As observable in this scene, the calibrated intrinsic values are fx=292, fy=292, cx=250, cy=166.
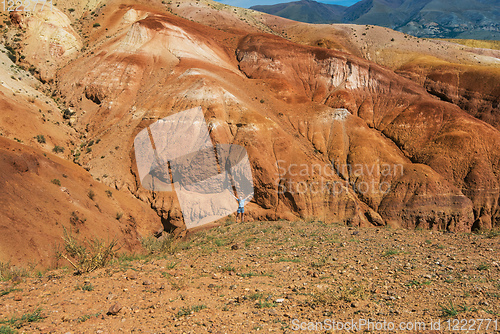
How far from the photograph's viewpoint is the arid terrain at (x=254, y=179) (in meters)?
5.96

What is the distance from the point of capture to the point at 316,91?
34.8m

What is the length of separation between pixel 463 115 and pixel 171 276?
3401 centimetres

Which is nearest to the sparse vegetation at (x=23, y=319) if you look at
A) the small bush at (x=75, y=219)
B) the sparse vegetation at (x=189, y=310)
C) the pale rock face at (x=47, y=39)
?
the sparse vegetation at (x=189, y=310)

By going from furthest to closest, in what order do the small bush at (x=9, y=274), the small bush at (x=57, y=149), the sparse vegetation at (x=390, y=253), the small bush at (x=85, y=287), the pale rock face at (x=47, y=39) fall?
the pale rock face at (x=47, y=39)
the small bush at (x=57, y=149)
the sparse vegetation at (x=390, y=253)
the small bush at (x=9, y=274)
the small bush at (x=85, y=287)

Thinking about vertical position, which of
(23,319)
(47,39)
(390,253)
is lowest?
(390,253)

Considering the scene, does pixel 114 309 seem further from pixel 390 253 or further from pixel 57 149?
pixel 57 149

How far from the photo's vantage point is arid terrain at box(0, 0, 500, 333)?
19.6 feet

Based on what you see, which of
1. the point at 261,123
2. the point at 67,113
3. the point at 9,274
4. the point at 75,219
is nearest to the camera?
the point at 9,274

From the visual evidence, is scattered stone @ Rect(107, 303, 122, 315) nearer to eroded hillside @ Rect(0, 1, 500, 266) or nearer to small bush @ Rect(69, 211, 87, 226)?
eroded hillside @ Rect(0, 1, 500, 266)

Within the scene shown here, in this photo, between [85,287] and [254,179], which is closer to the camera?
[85,287]

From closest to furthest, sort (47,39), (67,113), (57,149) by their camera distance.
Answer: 1. (57,149)
2. (67,113)
3. (47,39)

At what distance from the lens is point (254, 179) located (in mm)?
24188

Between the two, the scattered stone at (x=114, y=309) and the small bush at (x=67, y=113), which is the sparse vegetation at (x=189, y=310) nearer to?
the scattered stone at (x=114, y=309)

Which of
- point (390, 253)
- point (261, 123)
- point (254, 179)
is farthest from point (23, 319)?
point (261, 123)
